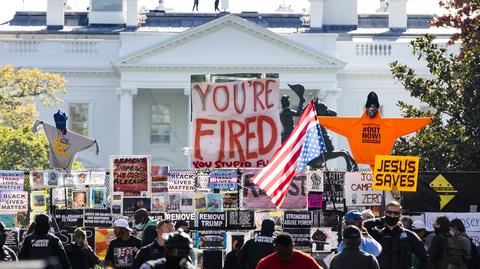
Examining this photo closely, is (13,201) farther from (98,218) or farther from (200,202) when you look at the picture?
(200,202)

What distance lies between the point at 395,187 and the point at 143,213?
132 inches

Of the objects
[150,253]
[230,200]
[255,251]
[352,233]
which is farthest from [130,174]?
[352,233]

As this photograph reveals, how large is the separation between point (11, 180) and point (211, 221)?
273 cm

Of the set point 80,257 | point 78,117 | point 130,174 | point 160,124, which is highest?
point 78,117

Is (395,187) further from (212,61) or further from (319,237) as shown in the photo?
(212,61)

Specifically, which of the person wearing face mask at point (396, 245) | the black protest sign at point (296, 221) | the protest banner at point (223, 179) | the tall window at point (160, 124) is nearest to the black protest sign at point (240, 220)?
the black protest sign at point (296, 221)

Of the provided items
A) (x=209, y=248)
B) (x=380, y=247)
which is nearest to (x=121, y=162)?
(x=209, y=248)

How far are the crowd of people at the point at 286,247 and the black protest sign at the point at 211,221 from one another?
55.5 inches

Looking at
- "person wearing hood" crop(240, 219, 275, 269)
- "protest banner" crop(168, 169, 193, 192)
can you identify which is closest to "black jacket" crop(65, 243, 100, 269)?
"person wearing hood" crop(240, 219, 275, 269)

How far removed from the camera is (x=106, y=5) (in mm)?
92375

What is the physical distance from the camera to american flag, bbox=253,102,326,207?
21.0m

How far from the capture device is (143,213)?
67.7 ft

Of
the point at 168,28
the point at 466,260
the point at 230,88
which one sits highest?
the point at 168,28

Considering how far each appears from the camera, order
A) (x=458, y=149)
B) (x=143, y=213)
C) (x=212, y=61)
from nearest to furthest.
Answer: (x=143, y=213) < (x=458, y=149) < (x=212, y=61)
